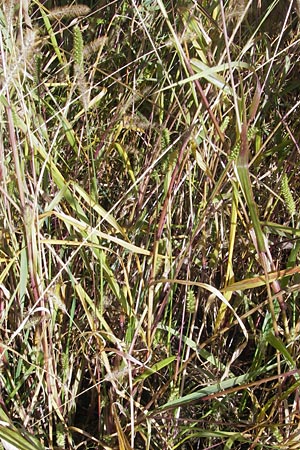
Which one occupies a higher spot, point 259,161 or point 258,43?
point 258,43

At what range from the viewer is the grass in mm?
827

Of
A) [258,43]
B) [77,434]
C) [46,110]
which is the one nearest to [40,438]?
[77,434]

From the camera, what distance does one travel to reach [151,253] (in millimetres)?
863

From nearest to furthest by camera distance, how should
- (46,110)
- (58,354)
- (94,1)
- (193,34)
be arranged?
(193,34) → (58,354) → (46,110) → (94,1)

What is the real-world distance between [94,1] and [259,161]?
56cm

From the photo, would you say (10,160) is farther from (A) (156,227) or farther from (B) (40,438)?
(B) (40,438)

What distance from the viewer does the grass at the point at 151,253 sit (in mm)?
827

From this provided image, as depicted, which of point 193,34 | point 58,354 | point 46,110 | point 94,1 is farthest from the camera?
point 94,1

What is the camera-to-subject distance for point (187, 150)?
2.80 feet

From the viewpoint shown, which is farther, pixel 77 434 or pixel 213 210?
pixel 77 434

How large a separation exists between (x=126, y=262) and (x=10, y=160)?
0.23m

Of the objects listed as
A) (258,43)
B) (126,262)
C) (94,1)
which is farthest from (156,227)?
(94,1)

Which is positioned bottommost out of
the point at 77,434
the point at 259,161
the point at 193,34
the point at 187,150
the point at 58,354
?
the point at 77,434

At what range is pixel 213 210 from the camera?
0.89 metres
